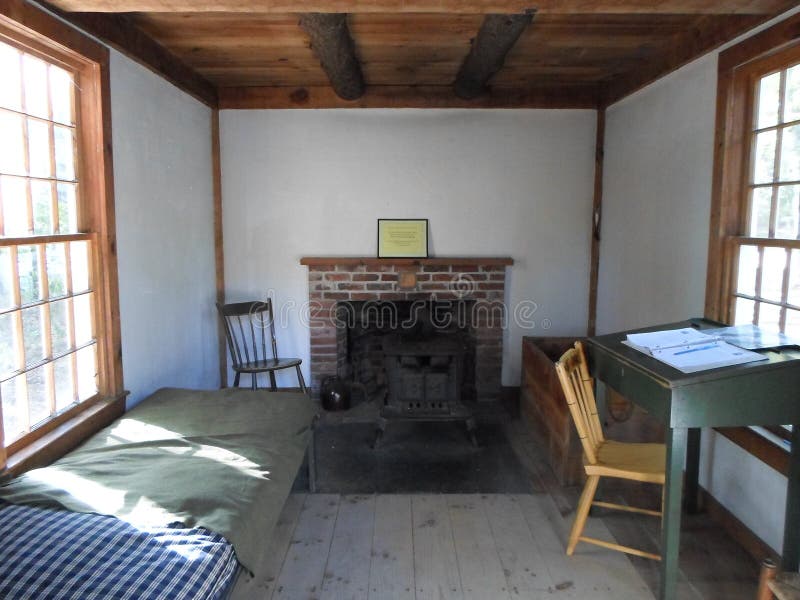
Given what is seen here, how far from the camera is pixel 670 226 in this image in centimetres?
348

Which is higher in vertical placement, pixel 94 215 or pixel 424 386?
pixel 94 215

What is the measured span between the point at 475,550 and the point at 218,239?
314cm

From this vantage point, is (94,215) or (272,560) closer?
(272,560)

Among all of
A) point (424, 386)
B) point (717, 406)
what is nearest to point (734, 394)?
point (717, 406)

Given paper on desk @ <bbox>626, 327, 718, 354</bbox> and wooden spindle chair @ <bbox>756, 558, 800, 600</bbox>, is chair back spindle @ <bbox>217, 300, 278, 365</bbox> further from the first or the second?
wooden spindle chair @ <bbox>756, 558, 800, 600</bbox>

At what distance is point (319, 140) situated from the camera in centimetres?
462

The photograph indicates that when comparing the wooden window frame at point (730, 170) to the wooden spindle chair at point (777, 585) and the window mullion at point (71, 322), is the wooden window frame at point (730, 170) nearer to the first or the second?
the wooden spindle chair at point (777, 585)

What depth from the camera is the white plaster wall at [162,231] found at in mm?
3100

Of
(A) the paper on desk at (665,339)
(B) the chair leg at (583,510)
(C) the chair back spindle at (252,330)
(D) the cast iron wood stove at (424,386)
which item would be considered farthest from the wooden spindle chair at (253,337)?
(A) the paper on desk at (665,339)

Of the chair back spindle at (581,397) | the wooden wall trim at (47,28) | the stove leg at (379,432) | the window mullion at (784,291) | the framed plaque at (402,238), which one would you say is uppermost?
the wooden wall trim at (47,28)

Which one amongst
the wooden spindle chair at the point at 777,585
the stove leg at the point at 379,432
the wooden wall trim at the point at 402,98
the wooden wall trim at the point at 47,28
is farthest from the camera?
the wooden wall trim at the point at 402,98

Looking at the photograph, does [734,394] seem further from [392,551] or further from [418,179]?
[418,179]

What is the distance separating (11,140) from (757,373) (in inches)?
115

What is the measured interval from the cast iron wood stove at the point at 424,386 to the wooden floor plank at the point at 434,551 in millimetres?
797
